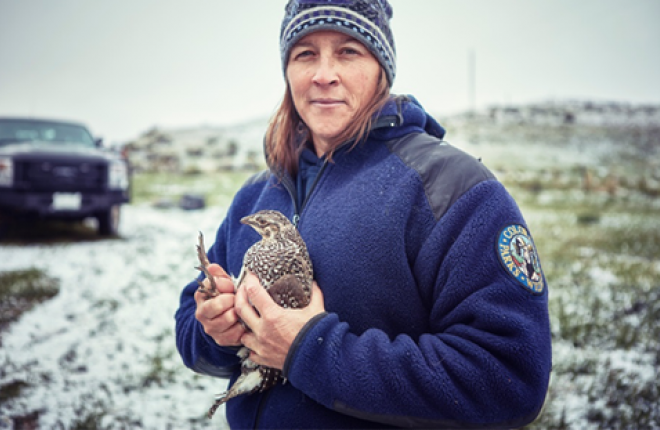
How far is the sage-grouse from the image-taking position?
1185 millimetres

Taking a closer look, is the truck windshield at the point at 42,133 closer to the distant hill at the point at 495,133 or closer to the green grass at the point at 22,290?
the green grass at the point at 22,290

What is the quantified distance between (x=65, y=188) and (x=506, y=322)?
7.44 metres

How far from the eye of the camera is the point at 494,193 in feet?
3.69

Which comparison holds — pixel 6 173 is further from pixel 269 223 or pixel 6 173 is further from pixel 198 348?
pixel 269 223

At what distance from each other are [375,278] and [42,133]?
27.8ft

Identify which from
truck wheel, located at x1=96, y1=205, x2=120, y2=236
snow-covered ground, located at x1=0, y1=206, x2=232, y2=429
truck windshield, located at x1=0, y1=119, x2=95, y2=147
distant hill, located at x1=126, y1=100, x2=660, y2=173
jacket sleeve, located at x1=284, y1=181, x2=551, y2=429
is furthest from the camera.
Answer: distant hill, located at x1=126, y1=100, x2=660, y2=173

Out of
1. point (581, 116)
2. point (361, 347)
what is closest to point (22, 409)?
point (361, 347)

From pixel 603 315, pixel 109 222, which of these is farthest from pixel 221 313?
pixel 109 222

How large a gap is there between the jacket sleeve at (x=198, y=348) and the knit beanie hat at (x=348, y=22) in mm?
886

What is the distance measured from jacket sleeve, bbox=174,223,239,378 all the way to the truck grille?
6338 millimetres

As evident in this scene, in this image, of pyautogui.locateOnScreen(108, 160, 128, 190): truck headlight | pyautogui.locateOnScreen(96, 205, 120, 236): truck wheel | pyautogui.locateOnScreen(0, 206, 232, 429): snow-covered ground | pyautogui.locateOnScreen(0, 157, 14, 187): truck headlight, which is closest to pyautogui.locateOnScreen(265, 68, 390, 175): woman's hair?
pyautogui.locateOnScreen(0, 206, 232, 429): snow-covered ground

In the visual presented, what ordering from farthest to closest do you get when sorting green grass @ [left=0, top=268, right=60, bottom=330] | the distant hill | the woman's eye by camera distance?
the distant hill
green grass @ [left=0, top=268, right=60, bottom=330]
the woman's eye

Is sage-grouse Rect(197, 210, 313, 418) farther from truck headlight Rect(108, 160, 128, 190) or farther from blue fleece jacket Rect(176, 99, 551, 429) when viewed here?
truck headlight Rect(108, 160, 128, 190)

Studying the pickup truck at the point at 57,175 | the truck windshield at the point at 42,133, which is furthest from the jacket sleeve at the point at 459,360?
the truck windshield at the point at 42,133
